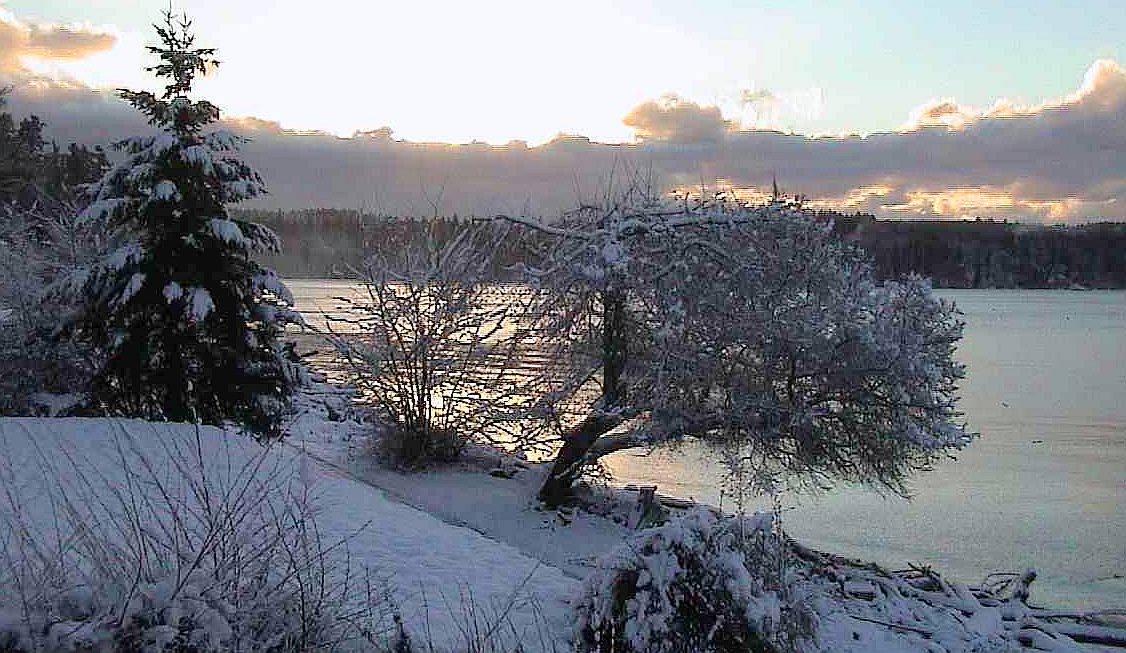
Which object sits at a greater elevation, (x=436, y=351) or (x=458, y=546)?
(x=436, y=351)

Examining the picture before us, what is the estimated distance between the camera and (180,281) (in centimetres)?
1547

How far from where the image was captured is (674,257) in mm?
17844

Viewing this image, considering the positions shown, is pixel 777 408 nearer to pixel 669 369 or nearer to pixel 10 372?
pixel 669 369

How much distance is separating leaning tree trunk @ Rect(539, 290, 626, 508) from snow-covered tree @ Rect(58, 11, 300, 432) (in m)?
5.24

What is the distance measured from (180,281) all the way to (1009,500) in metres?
15.3

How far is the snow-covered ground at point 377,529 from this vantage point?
8031 millimetres

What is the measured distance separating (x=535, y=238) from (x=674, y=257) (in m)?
3.56

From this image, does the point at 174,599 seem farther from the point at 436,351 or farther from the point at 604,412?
the point at 436,351

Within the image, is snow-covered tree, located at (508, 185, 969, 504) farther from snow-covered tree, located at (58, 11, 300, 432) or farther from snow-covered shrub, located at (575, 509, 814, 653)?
snow-covered shrub, located at (575, 509, 814, 653)

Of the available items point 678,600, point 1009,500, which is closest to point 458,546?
point 678,600

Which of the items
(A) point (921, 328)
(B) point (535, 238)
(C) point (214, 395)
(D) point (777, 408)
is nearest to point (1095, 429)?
(A) point (921, 328)

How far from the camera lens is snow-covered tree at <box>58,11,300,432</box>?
15.5 meters

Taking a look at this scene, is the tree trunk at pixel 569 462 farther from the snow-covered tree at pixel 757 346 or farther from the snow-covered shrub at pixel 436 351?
the snow-covered shrub at pixel 436 351

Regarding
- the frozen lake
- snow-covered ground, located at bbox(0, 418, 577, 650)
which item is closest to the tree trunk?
the frozen lake
